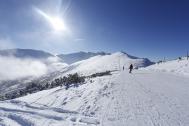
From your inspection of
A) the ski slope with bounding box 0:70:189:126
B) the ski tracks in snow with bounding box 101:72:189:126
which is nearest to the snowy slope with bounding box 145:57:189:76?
the ski tracks in snow with bounding box 101:72:189:126

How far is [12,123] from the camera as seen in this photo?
8266 millimetres

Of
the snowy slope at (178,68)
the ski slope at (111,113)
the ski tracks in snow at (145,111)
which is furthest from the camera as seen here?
the snowy slope at (178,68)

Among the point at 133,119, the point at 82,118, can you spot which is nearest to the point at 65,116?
the point at 82,118

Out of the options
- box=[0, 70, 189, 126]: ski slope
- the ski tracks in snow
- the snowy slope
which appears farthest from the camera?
the snowy slope

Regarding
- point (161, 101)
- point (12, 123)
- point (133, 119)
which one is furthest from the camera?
point (161, 101)

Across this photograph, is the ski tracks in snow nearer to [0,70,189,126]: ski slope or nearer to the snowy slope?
[0,70,189,126]: ski slope

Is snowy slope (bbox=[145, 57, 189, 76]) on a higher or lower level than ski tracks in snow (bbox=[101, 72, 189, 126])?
higher

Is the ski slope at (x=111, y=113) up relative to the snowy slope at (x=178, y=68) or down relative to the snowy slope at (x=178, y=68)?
down

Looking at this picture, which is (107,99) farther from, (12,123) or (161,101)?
(12,123)

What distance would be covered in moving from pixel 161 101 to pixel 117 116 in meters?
4.29

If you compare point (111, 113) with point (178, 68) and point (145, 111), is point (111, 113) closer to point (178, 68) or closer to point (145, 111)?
point (145, 111)

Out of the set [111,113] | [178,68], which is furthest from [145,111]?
[178,68]

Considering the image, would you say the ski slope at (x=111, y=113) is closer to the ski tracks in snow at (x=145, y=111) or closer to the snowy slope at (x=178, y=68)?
the ski tracks in snow at (x=145, y=111)

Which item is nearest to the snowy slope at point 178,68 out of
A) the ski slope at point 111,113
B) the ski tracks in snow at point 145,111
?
the ski tracks in snow at point 145,111
